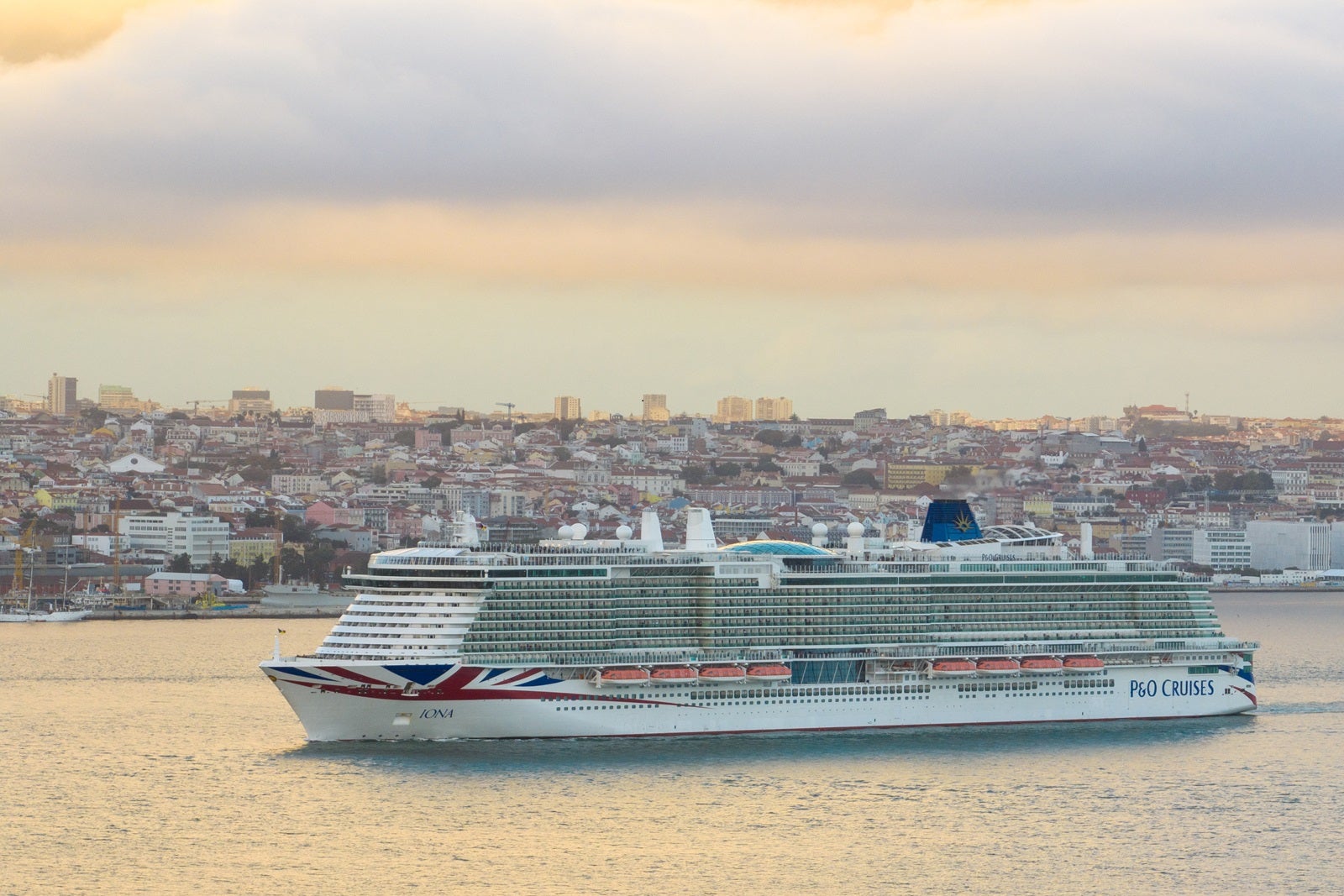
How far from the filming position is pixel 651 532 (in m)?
34.7

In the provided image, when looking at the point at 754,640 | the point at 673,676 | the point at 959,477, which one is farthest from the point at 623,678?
the point at 959,477

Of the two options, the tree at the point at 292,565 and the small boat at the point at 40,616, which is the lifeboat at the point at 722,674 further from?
the tree at the point at 292,565

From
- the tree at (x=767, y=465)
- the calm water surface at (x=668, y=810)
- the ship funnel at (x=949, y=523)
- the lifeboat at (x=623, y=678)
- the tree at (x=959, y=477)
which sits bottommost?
the calm water surface at (x=668, y=810)

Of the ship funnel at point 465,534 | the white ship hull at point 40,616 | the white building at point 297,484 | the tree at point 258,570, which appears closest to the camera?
the ship funnel at point 465,534

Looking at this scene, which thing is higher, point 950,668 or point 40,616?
point 40,616

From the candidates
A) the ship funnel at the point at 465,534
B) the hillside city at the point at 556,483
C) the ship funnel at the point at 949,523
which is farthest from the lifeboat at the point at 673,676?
the hillside city at the point at 556,483

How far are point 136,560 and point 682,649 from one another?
150 ft

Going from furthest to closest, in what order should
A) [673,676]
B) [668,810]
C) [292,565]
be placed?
[292,565] < [673,676] < [668,810]

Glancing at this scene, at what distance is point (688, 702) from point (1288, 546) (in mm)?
68223

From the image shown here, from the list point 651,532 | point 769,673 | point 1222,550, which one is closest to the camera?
point 769,673

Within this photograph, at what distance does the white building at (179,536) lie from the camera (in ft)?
263

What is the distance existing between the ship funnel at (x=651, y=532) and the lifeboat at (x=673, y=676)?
224 cm

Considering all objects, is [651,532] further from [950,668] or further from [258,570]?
[258,570]

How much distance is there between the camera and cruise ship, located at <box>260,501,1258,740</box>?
31219mm
